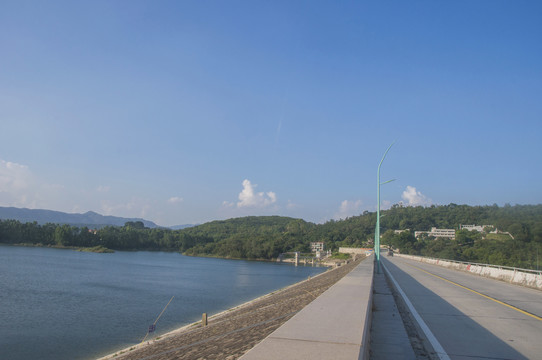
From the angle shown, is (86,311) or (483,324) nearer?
(483,324)

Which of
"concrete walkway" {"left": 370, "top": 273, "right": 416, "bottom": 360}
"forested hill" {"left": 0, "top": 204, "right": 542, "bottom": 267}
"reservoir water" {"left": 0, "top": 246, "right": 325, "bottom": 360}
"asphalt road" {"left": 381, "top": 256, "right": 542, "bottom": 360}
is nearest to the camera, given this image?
"concrete walkway" {"left": 370, "top": 273, "right": 416, "bottom": 360}

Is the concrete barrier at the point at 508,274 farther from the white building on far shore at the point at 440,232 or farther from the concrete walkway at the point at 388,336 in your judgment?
the white building on far shore at the point at 440,232

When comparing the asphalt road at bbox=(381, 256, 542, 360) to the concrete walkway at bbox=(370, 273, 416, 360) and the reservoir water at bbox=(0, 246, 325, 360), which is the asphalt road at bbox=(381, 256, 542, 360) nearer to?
the concrete walkway at bbox=(370, 273, 416, 360)

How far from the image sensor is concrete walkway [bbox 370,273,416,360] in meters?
6.38

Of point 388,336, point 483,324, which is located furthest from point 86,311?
point 483,324

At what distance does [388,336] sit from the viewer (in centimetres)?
763

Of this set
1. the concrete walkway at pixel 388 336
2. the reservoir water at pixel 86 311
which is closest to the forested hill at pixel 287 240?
the reservoir water at pixel 86 311

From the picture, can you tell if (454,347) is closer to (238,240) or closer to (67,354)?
(67,354)

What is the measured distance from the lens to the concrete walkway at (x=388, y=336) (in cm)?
638

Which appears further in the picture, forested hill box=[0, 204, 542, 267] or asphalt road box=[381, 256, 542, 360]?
forested hill box=[0, 204, 542, 267]

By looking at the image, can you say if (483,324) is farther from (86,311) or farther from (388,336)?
(86,311)

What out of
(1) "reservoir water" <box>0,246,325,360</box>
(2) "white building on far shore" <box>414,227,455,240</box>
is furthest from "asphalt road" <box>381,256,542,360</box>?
(2) "white building on far shore" <box>414,227,455,240</box>

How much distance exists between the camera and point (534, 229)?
66188 mm

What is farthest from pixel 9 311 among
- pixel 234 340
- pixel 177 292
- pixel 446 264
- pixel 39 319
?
pixel 446 264
